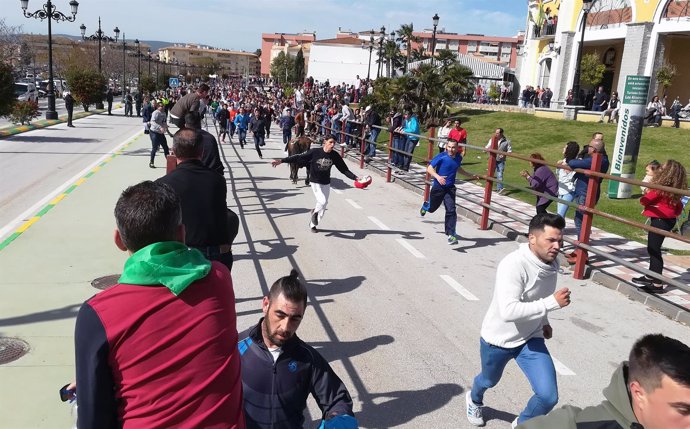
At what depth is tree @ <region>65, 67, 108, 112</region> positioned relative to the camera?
42.1 metres

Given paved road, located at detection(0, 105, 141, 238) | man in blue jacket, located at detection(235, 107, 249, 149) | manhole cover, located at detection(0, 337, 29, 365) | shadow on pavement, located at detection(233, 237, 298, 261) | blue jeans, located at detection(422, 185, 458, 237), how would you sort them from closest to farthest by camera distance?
manhole cover, located at detection(0, 337, 29, 365)
shadow on pavement, located at detection(233, 237, 298, 261)
blue jeans, located at detection(422, 185, 458, 237)
paved road, located at detection(0, 105, 141, 238)
man in blue jacket, located at detection(235, 107, 249, 149)

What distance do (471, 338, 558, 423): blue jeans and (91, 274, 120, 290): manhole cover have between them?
4.57 m

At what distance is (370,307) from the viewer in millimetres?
6879

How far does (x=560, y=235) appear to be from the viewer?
4.07m

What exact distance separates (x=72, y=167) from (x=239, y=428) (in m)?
16.7

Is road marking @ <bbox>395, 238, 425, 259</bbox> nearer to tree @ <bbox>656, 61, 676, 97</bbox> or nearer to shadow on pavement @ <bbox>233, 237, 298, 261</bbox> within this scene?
shadow on pavement @ <bbox>233, 237, 298, 261</bbox>

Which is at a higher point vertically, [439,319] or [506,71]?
[506,71]

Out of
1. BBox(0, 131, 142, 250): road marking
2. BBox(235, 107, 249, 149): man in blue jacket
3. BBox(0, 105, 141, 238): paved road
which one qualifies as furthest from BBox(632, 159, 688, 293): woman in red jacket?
BBox(235, 107, 249, 149): man in blue jacket

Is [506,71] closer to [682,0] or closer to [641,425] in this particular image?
[682,0]

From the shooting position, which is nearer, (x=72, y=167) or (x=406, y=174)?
(x=72, y=167)

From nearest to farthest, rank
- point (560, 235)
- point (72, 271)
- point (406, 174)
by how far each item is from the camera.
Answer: point (560, 235) < point (72, 271) < point (406, 174)

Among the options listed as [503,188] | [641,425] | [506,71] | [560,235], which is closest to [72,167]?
[503,188]

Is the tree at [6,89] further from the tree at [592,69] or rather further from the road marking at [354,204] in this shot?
the tree at [592,69]

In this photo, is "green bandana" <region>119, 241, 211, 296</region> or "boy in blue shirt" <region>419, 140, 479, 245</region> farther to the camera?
"boy in blue shirt" <region>419, 140, 479, 245</region>
